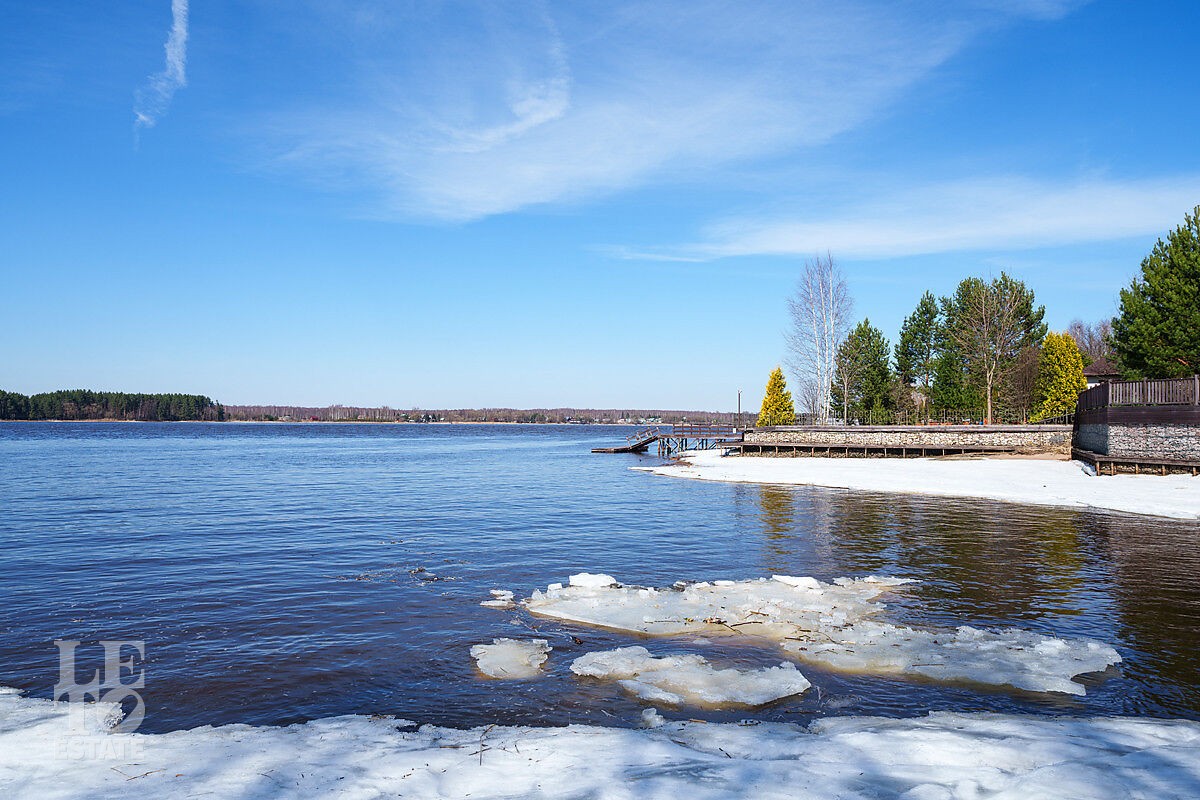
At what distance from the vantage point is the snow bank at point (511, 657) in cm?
791

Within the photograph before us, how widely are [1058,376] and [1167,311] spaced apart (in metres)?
18.4

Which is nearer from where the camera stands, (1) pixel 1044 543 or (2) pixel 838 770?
(2) pixel 838 770

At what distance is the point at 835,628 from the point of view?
9328mm

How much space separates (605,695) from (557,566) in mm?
7069

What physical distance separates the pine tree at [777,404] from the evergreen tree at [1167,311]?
24.8 m

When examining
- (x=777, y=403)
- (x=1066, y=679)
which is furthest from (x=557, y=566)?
(x=777, y=403)

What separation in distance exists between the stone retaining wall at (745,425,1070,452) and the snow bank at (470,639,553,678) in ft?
129

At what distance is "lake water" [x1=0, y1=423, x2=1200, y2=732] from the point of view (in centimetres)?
716

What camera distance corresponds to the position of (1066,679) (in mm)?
7422

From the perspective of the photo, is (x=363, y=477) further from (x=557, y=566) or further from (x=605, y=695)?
(x=605, y=695)

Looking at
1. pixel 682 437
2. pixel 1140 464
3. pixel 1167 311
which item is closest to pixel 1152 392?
pixel 1140 464

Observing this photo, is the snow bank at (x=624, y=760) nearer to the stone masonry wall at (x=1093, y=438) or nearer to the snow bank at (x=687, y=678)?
the snow bank at (x=687, y=678)

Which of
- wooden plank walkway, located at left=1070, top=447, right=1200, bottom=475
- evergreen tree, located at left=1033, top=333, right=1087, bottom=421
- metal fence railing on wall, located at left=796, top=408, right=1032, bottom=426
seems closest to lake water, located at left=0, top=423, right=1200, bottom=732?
wooden plank walkway, located at left=1070, top=447, right=1200, bottom=475

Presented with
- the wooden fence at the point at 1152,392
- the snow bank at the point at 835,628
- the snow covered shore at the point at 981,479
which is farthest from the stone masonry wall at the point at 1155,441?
the snow bank at the point at 835,628
